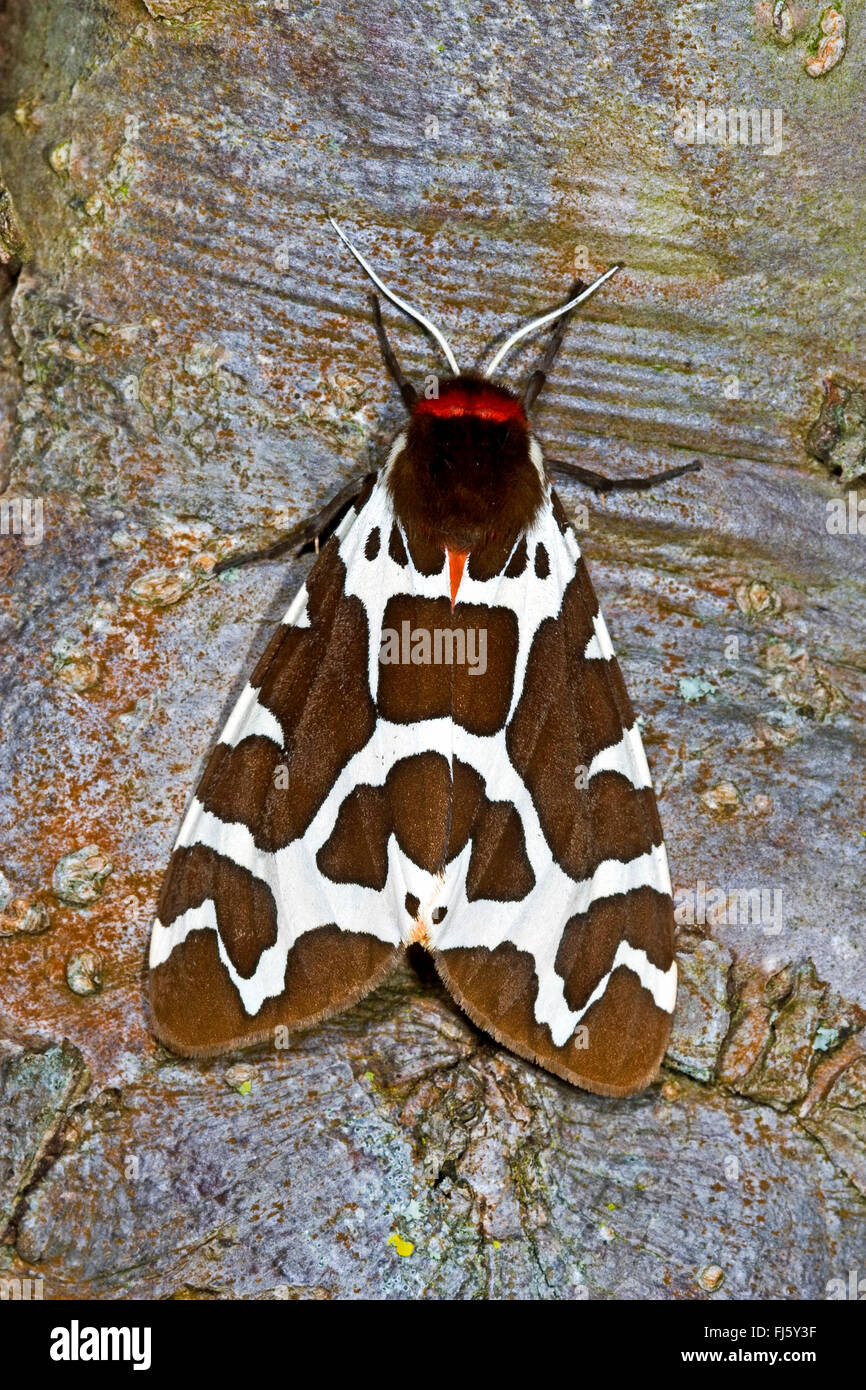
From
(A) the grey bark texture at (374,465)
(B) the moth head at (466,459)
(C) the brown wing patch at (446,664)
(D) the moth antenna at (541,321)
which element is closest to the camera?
(A) the grey bark texture at (374,465)

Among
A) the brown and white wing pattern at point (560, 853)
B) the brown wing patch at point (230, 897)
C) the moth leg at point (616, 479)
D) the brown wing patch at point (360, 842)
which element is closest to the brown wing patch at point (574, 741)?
the brown and white wing pattern at point (560, 853)

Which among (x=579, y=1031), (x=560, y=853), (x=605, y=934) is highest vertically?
(x=560, y=853)

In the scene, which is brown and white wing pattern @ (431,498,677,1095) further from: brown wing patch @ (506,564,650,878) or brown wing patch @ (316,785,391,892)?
brown wing patch @ (316,785,391,892)

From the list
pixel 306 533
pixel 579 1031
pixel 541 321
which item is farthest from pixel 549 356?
pixel 579 1031

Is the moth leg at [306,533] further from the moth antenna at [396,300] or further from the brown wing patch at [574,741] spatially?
the brown wing patch at [574,741]

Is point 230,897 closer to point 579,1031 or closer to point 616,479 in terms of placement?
point 579,1031

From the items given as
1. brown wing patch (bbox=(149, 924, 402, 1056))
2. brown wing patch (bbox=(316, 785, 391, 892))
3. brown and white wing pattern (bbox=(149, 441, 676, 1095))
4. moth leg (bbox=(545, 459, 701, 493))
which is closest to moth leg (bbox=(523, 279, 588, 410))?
moth leg (bbox=(545, 459, 701, 493))
